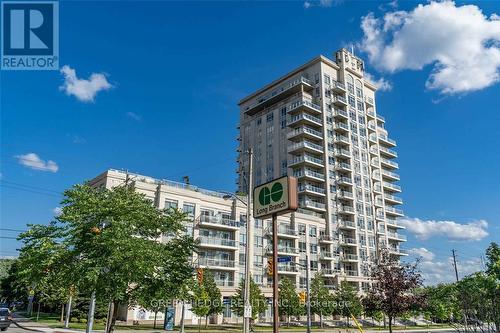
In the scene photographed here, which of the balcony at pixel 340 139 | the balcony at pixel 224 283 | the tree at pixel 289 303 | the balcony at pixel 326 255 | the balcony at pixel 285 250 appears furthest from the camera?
the balcony at pixel 340 139

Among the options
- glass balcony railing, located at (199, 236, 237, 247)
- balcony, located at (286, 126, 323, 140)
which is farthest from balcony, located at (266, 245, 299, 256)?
balcony, located at (286, 126, 323, 140)

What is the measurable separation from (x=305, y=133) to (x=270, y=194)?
65869 millimetres

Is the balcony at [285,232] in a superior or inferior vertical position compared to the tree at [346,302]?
superior

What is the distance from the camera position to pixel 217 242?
56.8 metres

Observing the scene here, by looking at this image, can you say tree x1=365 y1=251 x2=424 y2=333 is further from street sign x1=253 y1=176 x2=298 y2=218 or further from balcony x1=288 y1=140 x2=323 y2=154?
balcony x1=288 y1=140 x2=323 y2=154

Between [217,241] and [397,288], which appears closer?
[397,288]

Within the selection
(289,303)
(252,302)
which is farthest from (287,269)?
(252,302)

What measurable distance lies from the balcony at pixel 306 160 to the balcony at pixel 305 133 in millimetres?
4201

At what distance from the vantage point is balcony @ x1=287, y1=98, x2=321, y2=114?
8138cm

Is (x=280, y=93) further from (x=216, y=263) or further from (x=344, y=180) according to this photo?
(x=216, y=263)

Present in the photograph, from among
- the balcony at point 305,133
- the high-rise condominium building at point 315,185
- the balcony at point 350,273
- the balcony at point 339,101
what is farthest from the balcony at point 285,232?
the balcony at point 339,101

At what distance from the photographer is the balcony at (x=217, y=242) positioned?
55.5 meters

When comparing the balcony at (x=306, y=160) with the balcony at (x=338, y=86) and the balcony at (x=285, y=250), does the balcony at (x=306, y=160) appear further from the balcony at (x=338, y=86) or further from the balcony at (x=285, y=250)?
the balcony at (x=285, y=250)

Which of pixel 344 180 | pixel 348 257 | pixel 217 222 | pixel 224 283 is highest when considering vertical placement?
pixel 344 180
